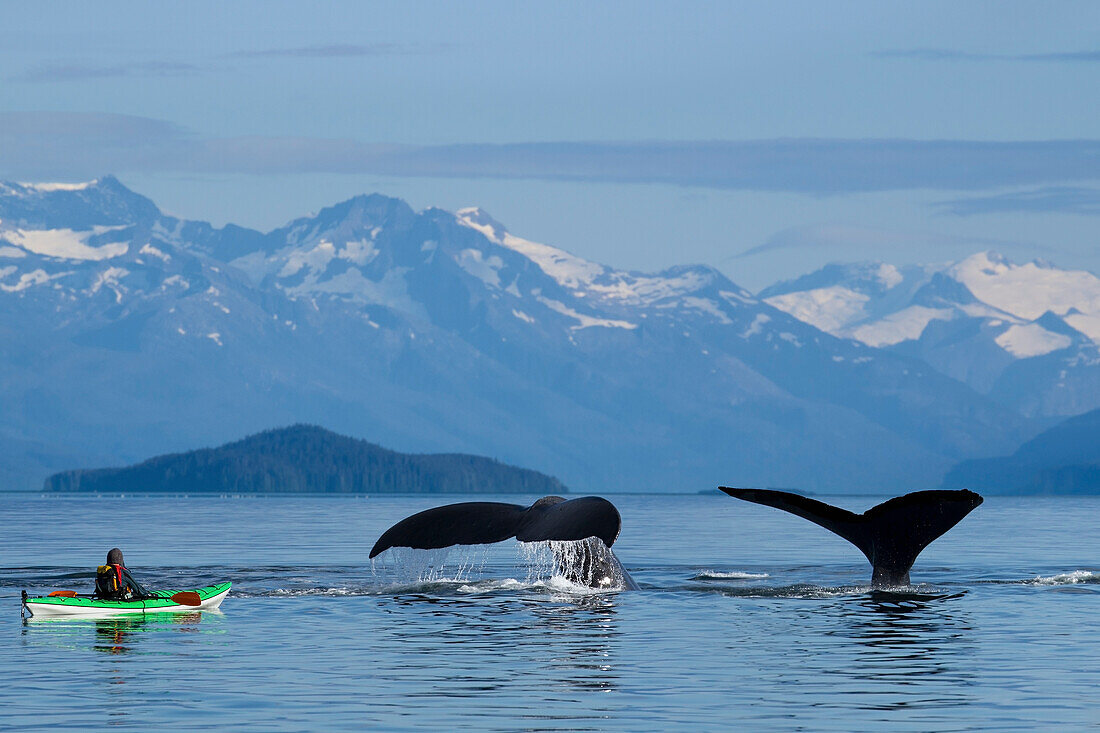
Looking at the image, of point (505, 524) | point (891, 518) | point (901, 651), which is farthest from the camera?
point (891, 518)

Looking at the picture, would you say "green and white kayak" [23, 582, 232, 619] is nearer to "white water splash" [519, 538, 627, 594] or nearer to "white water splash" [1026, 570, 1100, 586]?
"white water splash" [519, 538, 627, 594]

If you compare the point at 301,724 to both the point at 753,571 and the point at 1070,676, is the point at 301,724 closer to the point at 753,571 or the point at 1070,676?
the point at 1070,676

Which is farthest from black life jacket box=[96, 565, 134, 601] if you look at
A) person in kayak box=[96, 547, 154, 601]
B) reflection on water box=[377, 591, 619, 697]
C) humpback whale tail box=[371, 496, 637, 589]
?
humpback whale tail box=[371, 496, 637, 589]

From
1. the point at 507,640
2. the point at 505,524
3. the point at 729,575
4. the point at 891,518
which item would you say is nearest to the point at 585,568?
the point at 891,518

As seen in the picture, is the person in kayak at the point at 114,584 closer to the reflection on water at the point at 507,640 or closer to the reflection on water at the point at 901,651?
the reflection on water at the point at 507,640

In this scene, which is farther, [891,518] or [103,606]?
[103,606]

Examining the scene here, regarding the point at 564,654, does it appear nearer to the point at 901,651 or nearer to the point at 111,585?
the point at 901,651

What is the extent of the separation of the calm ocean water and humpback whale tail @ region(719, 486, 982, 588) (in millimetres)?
935

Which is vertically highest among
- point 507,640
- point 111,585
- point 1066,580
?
point 111,585

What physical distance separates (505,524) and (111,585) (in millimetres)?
7398

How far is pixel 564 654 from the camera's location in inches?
875

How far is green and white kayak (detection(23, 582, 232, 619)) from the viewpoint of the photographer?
26328mm

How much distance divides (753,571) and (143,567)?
15158mm

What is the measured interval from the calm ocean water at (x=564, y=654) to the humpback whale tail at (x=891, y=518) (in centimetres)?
94
